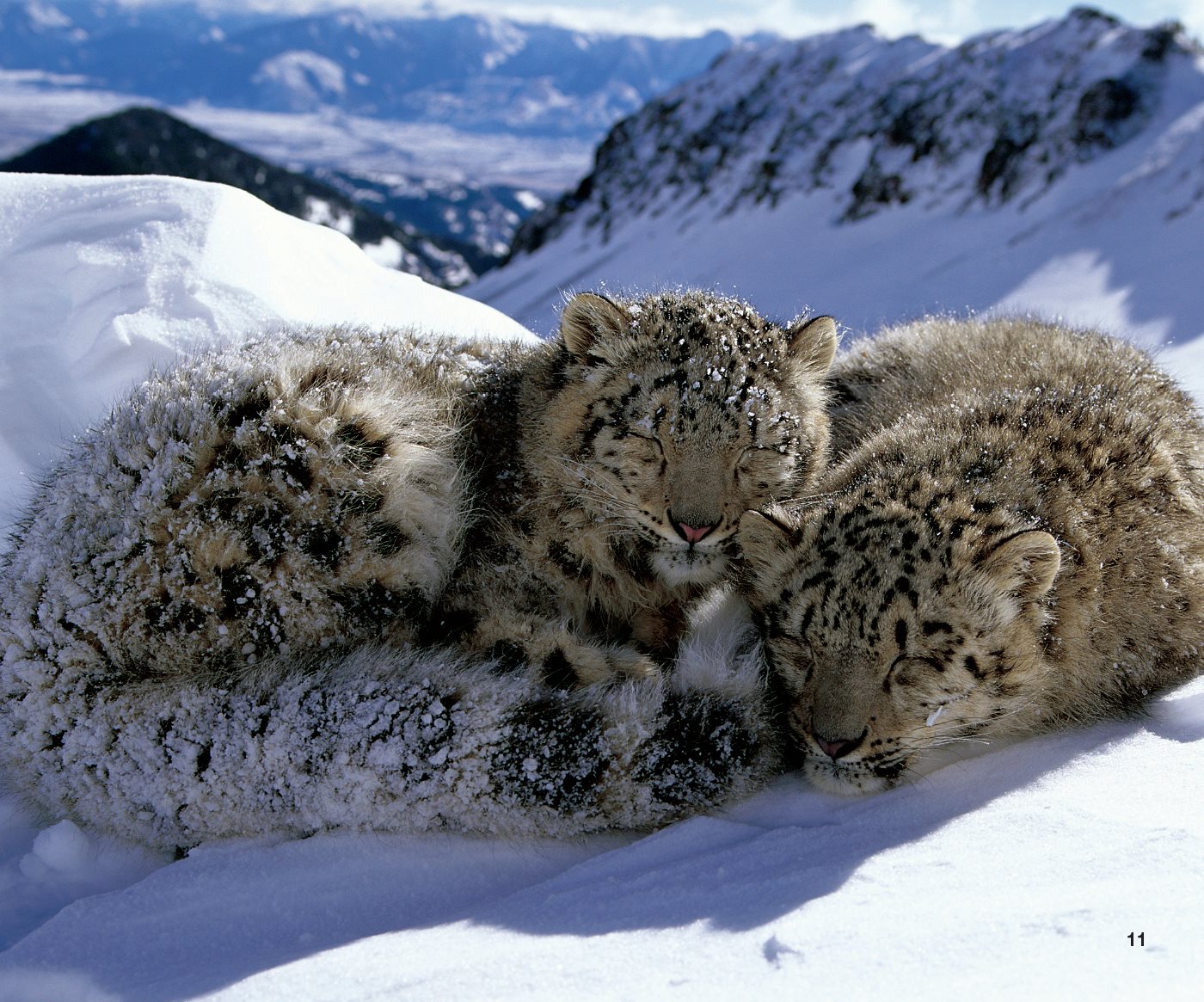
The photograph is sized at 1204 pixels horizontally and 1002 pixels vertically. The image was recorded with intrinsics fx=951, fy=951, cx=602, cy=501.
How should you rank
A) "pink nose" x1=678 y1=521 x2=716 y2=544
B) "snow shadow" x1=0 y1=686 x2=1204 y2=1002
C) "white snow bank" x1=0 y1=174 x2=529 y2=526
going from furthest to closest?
"white snow bank" x1=0 y1=174 x2=529 y2=526
"pink nose" x1=678 y1=521 x2=716 y2=544
"snow shadow" x1=0 y1=686 x2=1204 y2=1002

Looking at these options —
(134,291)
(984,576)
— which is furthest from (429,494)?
(134,291)

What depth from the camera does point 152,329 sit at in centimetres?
511

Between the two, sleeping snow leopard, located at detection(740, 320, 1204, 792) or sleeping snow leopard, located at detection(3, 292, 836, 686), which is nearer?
sleeping snow leopard, located at detection(740, 320, 1204, 792)

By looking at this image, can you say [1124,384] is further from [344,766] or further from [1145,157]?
[1145,157]

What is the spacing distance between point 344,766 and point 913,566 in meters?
1.93

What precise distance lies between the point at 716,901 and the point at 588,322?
7.74ft

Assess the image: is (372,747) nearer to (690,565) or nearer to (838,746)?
(690,565)

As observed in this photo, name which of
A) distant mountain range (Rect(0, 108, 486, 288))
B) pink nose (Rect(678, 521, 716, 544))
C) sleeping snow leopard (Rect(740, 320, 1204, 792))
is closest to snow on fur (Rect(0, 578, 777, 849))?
sleeping snow leopard (Rect(740, 320, 1204, 792))

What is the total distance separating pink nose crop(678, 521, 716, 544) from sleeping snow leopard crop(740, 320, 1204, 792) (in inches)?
6.4

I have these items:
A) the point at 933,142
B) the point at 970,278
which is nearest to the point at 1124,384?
the point at 970,278

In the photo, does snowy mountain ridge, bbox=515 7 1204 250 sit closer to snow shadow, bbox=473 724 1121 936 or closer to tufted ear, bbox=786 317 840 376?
tufted ear, bbox=786 317 840 376

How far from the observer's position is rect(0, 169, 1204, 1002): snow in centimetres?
222

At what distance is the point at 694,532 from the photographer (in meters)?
3.58

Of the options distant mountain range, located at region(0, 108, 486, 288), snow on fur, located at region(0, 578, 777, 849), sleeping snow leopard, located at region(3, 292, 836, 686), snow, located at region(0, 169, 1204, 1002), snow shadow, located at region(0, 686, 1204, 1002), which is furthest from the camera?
distant mountain range, located at region(0, 108, 486, 288)
